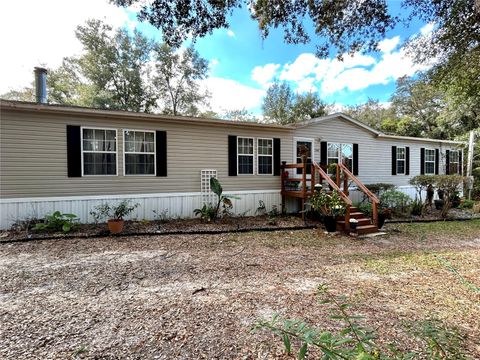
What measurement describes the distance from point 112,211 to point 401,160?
1266 cm

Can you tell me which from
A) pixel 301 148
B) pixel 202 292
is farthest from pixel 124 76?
pixel 202 292

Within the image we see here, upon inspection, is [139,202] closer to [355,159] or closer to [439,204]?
[355,159]

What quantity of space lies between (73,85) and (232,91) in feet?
44.1

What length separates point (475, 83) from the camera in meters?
7.36

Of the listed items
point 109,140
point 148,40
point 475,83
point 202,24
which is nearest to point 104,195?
point 109,140

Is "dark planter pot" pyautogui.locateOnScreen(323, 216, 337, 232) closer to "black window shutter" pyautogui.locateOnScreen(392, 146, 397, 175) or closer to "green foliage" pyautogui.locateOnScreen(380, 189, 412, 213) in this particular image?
"green foliage" pyautogui.locateOnScreen(380, 189, 412, 213)

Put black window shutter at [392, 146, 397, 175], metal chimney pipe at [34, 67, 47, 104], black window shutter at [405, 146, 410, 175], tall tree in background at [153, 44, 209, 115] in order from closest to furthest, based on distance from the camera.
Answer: metal chimney pipe at [34, 67, 47, 104], black window shutter at [392, 146, 397, 175], black window shutter at [405, 146, 410, 175], tall tree in background at [153, 44, 209, 115]

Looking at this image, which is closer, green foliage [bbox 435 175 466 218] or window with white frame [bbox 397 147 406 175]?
green foliage [bbox 435 175 466 218]

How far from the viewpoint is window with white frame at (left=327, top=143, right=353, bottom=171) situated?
10352 millimetres

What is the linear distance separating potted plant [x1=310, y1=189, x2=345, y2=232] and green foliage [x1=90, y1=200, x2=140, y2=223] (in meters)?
5.27

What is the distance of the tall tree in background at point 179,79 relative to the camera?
21.0m

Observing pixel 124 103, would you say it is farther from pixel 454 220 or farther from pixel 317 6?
pixel 454 220

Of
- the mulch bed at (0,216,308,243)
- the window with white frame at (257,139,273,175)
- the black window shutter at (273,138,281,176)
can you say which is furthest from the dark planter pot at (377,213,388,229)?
the window with white frame at (257,139,273,175)

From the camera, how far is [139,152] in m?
7.53
